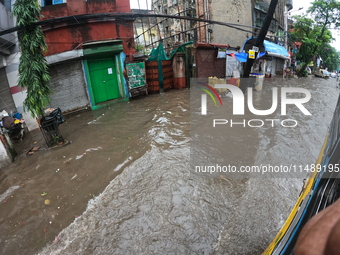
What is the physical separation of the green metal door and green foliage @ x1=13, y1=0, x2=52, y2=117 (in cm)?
460

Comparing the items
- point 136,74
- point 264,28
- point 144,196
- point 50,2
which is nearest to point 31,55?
point 144,196

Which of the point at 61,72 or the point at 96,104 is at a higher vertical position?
the point at 61,72

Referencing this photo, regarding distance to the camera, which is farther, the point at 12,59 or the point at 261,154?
the point at 12,59

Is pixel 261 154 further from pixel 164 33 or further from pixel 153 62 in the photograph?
pixel 164 33

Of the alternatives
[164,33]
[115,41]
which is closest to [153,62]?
[115,41]

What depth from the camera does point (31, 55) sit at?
5.34m

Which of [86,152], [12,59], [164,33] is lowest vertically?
[86,152]

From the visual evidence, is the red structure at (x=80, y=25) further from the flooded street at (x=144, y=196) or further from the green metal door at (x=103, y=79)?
the flooded street at (x=144, y=196)

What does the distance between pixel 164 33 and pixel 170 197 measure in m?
24.4

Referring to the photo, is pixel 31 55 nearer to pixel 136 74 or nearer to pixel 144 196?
pixel 144 196

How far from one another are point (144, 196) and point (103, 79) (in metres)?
8.04

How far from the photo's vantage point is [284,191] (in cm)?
377

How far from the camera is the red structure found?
880 centimetres

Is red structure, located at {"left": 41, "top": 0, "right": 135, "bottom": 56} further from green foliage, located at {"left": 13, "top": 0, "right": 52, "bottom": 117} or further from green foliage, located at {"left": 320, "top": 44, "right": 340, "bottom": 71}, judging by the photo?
green foliage, located at {"left": 320, "top": 44, "right": 340, "bottom": 71}
